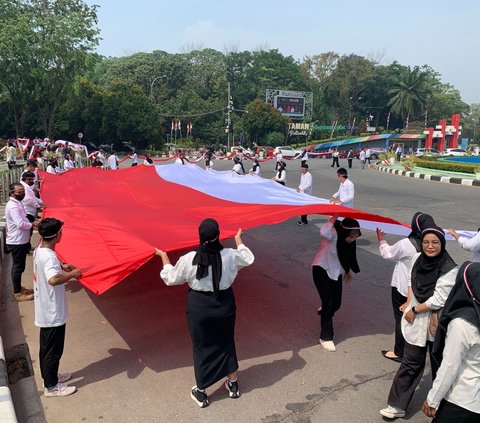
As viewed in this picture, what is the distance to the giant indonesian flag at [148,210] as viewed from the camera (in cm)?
381

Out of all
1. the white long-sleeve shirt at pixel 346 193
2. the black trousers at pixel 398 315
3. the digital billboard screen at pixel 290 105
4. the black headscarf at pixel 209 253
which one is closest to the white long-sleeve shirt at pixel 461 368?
the black trousers at pixel 398 315

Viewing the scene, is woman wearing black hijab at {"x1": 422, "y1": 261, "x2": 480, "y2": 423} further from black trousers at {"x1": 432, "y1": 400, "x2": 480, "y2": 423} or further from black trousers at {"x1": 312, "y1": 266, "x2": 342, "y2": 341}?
black trousers at {"x1": 312, "y1": 266, "x2": 342, "y2": 341}

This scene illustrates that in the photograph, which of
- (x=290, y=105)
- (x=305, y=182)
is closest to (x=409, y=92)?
(x=290, y=105)

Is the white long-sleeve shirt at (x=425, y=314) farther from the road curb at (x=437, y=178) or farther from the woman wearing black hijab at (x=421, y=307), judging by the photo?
the road curb at (x=437, y=178)

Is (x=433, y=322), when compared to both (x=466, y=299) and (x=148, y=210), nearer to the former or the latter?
(x=466, y=299)

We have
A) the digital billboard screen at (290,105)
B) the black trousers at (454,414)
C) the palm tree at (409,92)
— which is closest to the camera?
the black trousers at (454,414)

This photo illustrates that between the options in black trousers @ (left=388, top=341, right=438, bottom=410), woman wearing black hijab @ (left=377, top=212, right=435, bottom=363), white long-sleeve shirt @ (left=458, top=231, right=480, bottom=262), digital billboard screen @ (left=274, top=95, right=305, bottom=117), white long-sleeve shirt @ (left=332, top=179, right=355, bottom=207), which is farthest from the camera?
digital billboard screen @ (left=274, top=95, right=305, bottom=117)

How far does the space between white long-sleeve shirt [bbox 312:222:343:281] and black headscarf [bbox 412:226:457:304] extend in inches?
45.9

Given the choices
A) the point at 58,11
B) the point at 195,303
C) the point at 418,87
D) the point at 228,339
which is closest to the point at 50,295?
the point at 195,303

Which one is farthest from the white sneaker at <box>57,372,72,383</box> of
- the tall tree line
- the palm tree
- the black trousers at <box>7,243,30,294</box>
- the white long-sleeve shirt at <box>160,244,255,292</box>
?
the palm tree

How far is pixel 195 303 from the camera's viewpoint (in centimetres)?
326

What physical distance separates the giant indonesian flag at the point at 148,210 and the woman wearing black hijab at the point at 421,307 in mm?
1298

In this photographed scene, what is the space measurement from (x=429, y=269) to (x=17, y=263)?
4967 millimetres

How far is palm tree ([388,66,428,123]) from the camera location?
58469mm
